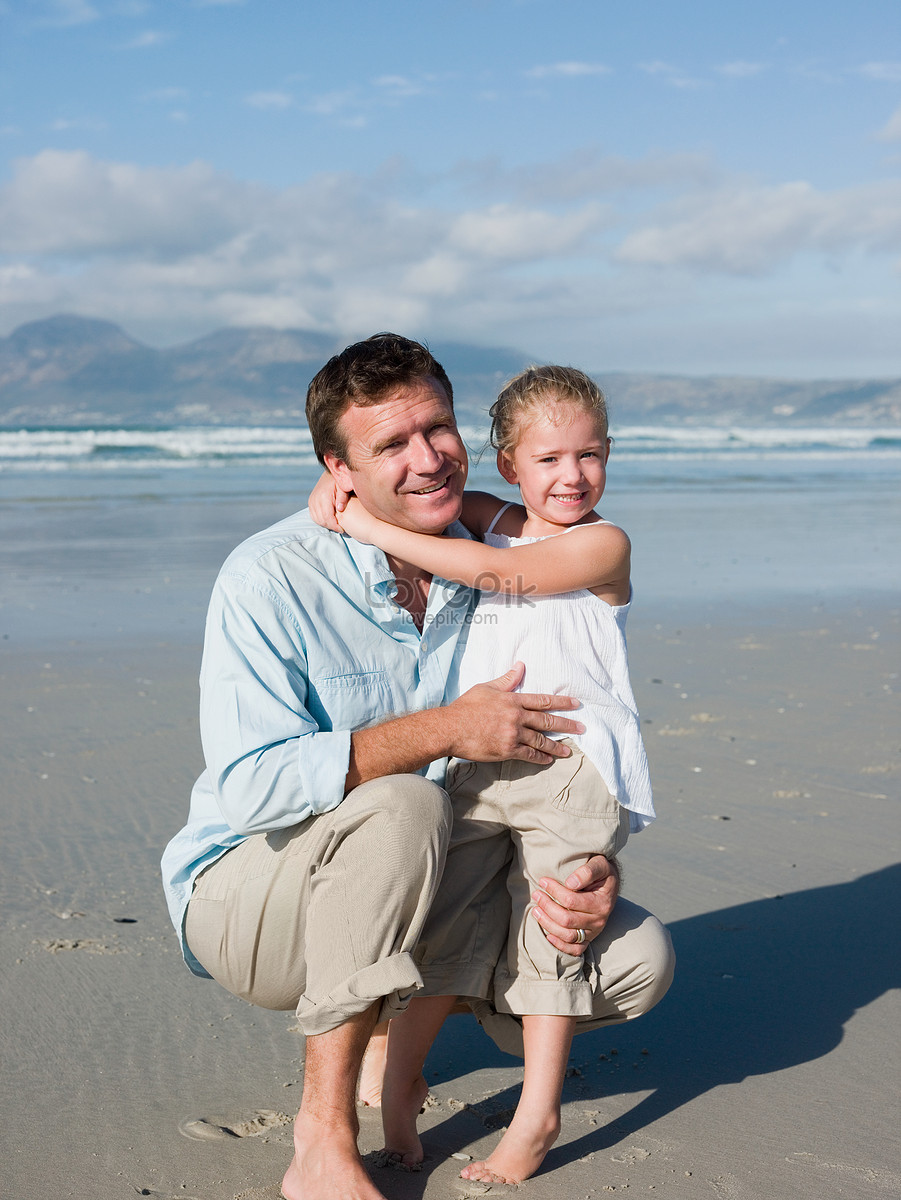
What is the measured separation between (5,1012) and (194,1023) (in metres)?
0.50

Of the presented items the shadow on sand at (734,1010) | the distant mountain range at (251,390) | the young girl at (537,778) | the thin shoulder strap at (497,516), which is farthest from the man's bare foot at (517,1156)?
the distant mountain range at (251,390)

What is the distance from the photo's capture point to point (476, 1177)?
7.55 feet

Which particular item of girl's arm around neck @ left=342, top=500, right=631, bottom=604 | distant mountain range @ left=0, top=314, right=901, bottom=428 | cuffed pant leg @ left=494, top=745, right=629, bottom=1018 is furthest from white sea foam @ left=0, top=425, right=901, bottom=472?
cuffed pant leg @ left=494, top=745, right=629, bottom=1018

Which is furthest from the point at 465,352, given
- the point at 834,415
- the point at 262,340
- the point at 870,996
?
the point at 870,996

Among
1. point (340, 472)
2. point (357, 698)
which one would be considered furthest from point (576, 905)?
point (340, 472)

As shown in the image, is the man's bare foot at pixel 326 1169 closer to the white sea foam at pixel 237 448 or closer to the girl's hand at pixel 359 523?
the girl's hand at pixel 359 523

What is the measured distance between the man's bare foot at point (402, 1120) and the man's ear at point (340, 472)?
139 cm

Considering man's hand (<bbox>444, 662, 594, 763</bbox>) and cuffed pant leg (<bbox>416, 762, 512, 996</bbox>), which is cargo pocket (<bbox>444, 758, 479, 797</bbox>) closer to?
cuffed pant leg (<bbox>416, 762, 512, 996</bbox>)

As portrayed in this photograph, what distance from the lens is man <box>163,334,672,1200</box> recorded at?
217 cm

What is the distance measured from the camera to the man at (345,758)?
7.11ft

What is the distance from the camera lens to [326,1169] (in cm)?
214

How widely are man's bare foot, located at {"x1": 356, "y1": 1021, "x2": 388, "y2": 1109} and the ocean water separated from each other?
1552 mm

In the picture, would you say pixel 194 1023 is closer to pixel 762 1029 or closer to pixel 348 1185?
pixel 348 1185

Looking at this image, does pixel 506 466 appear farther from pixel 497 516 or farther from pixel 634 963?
pixel 634 963
